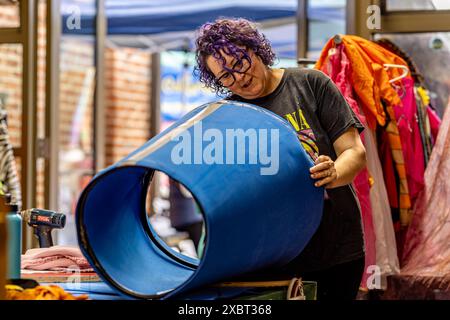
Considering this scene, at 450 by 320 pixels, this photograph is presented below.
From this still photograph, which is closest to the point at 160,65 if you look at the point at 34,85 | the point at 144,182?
the point at 34,85

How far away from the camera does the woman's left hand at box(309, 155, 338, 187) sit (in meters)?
1.45

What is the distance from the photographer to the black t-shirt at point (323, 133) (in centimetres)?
173

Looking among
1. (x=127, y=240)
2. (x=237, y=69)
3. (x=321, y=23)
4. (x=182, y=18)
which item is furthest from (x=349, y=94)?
(x=182, y=18)

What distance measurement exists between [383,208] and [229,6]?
3.23 m

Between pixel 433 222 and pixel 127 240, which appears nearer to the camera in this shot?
pixel 127 240

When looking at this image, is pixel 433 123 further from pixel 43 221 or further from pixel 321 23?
pixel 43 221

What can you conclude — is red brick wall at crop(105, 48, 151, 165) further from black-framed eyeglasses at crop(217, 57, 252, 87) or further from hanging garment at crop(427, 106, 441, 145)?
black-framed eyeglasses at crop(217, 57, 252, 87)

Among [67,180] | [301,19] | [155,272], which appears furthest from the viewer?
[67,180]

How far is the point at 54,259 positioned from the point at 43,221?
0.14 m

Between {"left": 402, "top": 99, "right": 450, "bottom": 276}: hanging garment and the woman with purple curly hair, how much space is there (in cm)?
112

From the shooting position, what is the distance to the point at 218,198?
1.26 meters

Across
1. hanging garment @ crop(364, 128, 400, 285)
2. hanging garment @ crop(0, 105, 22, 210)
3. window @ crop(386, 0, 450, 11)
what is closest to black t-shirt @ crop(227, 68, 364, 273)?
hanging garment @ crop(364, 128, 400, 285)

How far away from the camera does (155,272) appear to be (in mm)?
1491

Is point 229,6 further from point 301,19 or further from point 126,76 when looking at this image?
point 301,19
